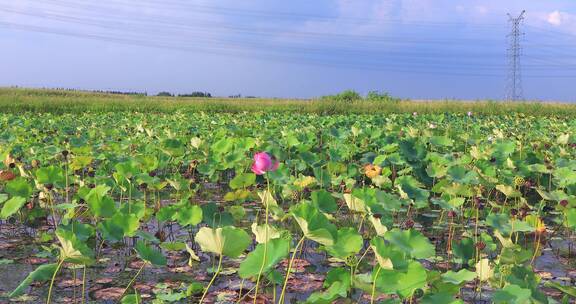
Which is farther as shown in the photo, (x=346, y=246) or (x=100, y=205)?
(x=100, y=205)

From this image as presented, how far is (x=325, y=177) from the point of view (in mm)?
3447

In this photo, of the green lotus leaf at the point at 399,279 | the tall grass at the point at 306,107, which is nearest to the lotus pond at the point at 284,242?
the green lotus leaf at the point at 399,279

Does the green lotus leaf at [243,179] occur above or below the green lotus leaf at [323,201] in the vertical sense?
below

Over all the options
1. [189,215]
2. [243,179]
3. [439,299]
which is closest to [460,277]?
[439,299]

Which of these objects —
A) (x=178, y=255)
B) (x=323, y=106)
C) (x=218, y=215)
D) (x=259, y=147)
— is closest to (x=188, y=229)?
(x=178, y=255)

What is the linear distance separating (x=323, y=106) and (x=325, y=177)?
14.4m

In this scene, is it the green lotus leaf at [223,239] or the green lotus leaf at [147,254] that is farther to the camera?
the green lotus leaf at [147,254]

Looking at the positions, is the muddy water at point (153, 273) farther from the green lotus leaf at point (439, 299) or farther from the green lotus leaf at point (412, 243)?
the green lotus leaf at point (439, 299)

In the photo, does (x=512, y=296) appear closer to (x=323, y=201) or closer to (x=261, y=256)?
(x=261, y=256)

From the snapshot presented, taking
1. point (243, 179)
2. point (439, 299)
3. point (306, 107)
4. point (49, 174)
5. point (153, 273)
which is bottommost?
point (153, 273)

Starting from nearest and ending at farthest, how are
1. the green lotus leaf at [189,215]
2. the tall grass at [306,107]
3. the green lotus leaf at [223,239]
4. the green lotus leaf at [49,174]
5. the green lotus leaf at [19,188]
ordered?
the green lotus leaf at [223,239] → the green lotus leaf at [189,215] → the green lotus leaf at [19,188] → the green lotus leaf at [49,174] → the tall grass at [306,107]

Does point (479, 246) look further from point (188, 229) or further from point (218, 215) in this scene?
point (188, 229)

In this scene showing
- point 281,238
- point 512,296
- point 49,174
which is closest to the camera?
point 512,296

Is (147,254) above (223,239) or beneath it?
beneath
